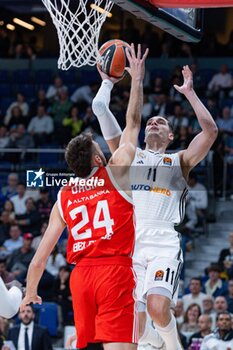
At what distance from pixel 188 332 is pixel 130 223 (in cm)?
646

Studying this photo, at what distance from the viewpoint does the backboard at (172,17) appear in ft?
25.6

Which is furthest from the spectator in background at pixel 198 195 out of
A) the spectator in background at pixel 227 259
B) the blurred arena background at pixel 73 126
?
the spectator in background at pixel 227 259

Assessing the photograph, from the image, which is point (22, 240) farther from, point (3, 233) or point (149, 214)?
point (149, 214)

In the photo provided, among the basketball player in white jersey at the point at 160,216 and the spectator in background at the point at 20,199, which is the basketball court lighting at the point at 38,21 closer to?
the spectator in background at the point at 20,199

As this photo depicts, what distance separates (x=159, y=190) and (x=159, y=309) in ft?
3.34

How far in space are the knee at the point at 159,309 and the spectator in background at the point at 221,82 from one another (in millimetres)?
11400

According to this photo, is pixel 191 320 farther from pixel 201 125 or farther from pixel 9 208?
pixel 201 125

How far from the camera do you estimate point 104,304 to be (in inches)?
258

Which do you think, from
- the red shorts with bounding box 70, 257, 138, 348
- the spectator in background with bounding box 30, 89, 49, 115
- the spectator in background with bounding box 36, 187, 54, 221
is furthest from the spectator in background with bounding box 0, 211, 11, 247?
the red shorts with bounding box 70, 257, 138, 348

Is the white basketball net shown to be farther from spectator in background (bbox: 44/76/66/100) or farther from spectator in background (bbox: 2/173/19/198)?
spectator in background (bbox: 44/76/66/100)

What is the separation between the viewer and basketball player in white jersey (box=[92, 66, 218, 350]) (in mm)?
7867

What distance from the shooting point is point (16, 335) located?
12.7 m

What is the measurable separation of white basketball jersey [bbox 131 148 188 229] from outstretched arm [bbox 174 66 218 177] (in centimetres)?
11

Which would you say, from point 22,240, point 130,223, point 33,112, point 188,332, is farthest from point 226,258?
point 130,223
